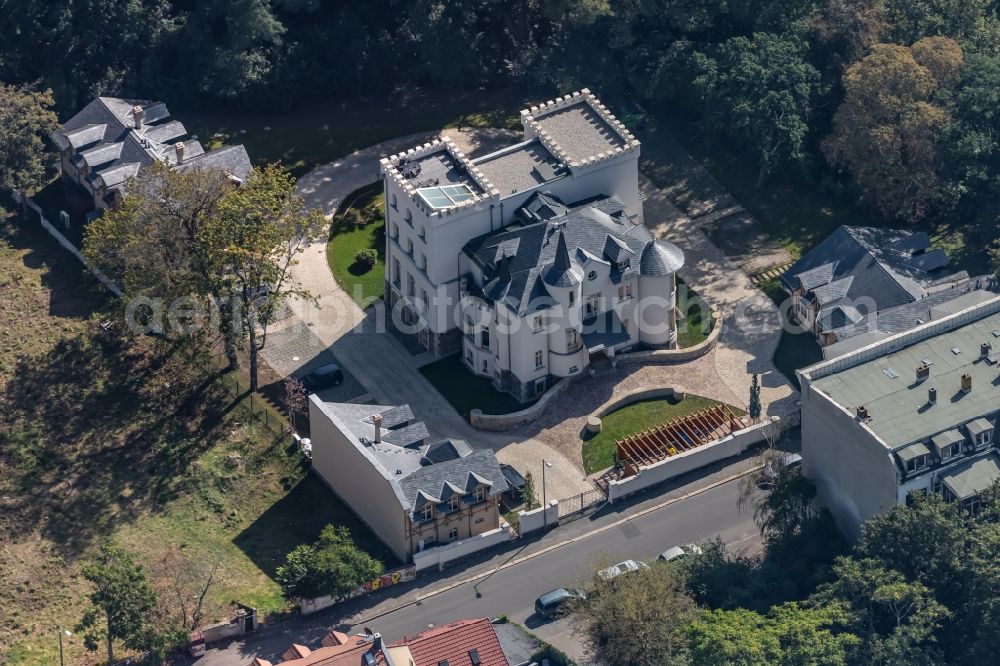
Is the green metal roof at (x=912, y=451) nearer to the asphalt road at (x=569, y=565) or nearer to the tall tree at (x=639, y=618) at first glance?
the asphalt road at (x=569, y=565)

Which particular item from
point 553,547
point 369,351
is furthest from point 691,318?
point 553,547

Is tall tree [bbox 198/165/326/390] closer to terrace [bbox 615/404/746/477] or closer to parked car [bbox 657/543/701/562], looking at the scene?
terrace [bbox 615/404/746/477]

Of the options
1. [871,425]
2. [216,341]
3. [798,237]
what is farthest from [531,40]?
[871,425]

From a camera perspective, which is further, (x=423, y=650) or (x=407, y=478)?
(x=407, y=478)

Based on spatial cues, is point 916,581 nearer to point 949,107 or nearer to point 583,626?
point 583,626

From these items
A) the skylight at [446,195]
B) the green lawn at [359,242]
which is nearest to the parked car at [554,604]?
the skylight at [446,195]

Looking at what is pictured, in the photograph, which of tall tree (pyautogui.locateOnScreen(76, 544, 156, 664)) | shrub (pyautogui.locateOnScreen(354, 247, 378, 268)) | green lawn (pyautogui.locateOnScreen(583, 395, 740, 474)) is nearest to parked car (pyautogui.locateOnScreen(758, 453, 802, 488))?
green lawn (pyautogui.locateOnScreen(583, 395, 740, 474))

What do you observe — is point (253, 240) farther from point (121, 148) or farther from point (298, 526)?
point (121, 148)
